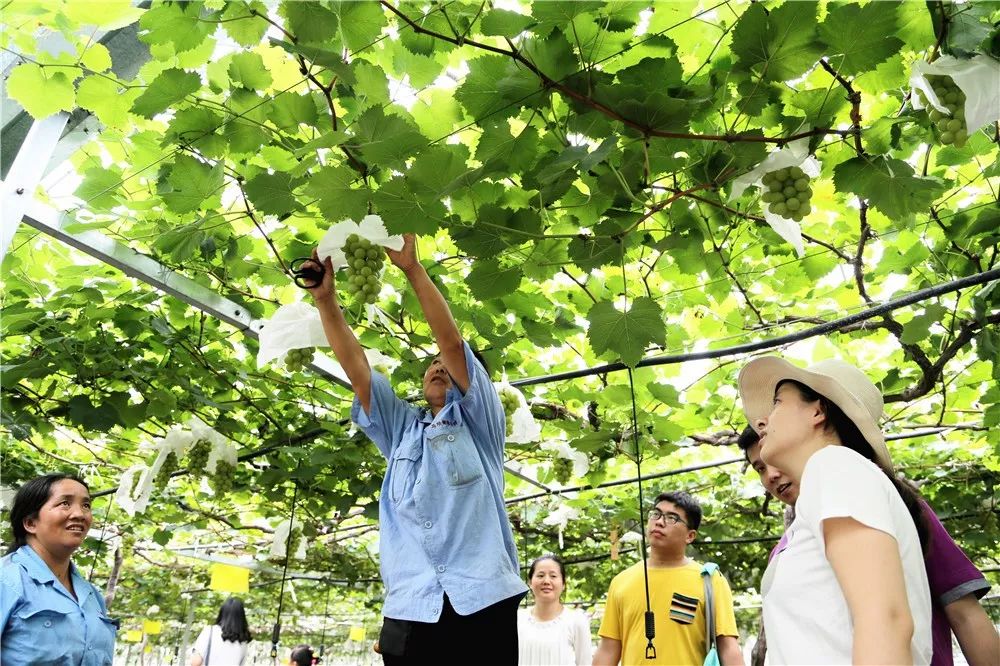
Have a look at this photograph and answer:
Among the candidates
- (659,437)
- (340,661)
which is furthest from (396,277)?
(340,661)

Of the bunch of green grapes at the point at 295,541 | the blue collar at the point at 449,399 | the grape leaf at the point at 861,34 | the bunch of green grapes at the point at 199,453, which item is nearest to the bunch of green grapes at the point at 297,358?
the blue collar at the point at 449,399

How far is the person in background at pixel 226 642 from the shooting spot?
21.0ft

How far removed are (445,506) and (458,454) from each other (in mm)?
140

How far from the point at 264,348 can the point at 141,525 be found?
6.80m

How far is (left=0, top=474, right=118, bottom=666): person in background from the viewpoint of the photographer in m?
2.24

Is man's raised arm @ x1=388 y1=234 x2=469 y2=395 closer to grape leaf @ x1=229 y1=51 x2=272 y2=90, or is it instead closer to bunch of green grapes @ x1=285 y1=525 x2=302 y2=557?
grape leaf @ x1=229 y1=51 x2=272 y2=90

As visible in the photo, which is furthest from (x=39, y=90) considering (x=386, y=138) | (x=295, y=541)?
(x=295, y=541)

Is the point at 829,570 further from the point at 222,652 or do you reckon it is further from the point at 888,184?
the point at 222,652

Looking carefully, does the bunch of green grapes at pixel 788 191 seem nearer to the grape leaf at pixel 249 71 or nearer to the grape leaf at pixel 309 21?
the grape leaf at pixel 309 21

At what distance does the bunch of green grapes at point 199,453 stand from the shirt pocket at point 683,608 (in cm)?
235

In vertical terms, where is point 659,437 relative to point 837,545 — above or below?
above

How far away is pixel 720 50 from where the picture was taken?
166cm

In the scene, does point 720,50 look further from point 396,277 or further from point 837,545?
point 396,277

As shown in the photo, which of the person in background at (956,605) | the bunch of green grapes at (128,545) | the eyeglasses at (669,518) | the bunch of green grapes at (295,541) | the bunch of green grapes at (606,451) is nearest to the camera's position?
the person in background at (956,605)
